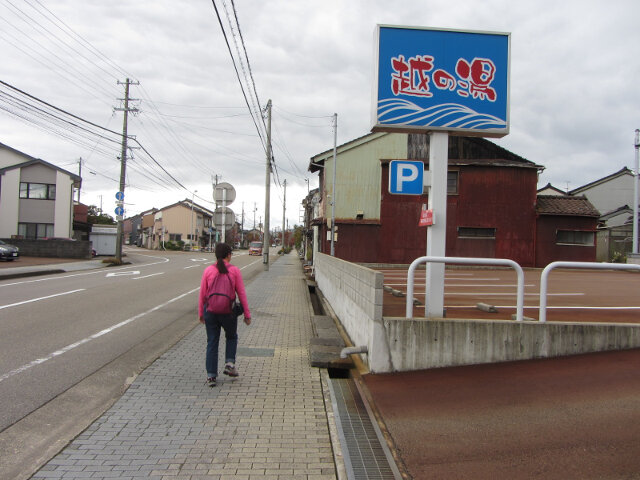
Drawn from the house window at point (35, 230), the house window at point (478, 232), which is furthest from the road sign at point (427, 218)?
the house window at point (35, 230)

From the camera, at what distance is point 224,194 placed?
9.57m

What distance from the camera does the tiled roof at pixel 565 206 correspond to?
24.3 m

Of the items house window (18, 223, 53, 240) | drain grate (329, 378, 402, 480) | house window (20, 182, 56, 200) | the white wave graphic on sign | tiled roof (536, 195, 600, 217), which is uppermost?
house window (20, 182, 56, 200)

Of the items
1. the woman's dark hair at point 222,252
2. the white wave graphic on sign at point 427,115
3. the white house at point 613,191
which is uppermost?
the white house at point 613,191

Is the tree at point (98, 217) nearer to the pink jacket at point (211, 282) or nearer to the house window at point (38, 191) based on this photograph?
the house window at point (38, 191)

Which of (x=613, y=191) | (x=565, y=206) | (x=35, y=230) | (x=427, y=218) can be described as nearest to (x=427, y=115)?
(x=427, y=218)

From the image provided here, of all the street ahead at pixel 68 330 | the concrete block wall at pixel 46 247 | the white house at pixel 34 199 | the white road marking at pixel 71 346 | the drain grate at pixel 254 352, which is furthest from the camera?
the white house at pixel 34 199

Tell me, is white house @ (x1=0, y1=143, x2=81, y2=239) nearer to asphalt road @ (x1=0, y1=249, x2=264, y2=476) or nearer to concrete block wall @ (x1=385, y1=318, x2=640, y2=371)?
asphalt road @ (x1=0, y1=249, x2=264, y2=476)

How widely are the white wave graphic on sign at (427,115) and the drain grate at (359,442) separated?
13.2 ft

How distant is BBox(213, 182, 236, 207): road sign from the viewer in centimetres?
955

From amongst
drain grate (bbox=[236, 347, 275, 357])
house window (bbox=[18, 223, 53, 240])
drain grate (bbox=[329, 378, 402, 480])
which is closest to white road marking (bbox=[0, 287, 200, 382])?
drain grate (bbox=[236, 347, 275, 357])

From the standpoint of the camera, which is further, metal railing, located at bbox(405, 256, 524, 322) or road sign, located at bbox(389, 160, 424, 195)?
road sign, located at bbox(389, 160, 424, 195)

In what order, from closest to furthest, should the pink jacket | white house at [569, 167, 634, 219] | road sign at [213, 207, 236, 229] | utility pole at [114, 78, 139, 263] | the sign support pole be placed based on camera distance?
the pink jacket < the sign support pole < road sign at [213, 207, 236, 229] < utility pole at [114, 78, 139, 263] < white house at [569, 167, 634, 219]

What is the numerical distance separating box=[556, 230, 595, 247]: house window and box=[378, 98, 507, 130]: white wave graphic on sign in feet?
66.4
